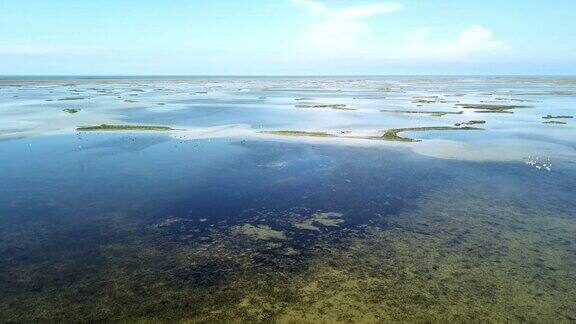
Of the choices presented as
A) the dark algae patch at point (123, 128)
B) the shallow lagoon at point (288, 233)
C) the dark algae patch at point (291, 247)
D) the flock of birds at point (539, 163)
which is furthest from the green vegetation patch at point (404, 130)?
the dark algae patch at point (123, 128)

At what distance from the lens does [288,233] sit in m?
13.7

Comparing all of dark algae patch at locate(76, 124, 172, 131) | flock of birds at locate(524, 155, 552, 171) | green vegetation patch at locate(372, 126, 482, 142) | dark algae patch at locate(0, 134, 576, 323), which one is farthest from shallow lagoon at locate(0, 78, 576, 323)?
dark algae patch at locate(76, 124, 172, 131)

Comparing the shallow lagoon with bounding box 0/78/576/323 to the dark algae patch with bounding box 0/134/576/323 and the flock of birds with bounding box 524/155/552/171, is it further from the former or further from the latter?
the flock of birds with bounding box 524/155/552/171

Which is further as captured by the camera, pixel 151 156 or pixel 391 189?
pixel 151 156

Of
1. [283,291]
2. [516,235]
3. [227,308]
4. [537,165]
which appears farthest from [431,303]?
[537,165]

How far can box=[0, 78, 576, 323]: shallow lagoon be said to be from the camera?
31.6 ft

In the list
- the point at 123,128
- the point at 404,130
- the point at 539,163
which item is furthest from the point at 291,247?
the point at 123,128

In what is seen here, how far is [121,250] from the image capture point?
483 inches

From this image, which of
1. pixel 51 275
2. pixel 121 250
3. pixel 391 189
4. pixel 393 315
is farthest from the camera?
pixel 391 189

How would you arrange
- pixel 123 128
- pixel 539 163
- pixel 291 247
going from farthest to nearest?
pixel 123 128 < pixel 539 163 < pixel 291 247

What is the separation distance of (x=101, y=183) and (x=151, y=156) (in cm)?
604

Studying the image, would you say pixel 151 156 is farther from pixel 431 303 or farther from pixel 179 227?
pixel 431 303

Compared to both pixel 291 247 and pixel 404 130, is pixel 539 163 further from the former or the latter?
pixel 291 247

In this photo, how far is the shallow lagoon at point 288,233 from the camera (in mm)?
9633
